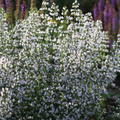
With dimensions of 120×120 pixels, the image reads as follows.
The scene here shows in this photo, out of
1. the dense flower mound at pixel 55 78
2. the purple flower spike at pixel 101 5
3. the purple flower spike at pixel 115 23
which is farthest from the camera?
the purple flower spike at pixel 101 5

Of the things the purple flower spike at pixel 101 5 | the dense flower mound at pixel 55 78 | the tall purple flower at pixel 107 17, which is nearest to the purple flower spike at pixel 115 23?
the tall purple flower at pixel 107 17

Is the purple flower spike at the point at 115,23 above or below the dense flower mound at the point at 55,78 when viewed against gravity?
above

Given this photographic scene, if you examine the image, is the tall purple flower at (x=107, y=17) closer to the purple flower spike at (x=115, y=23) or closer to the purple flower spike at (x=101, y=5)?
the purple flower spike at (x=115, y=23)

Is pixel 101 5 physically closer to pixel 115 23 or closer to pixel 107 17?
pixel 107 17

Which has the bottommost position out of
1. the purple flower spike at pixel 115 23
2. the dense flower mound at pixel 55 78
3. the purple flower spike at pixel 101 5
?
the dense flower mound at pixel 55 78

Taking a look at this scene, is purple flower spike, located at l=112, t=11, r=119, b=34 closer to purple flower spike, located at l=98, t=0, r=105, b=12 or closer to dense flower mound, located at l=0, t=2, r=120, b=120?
purple flower spike, located at l=98, t=0, r=105, b=12

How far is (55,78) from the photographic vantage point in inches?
182

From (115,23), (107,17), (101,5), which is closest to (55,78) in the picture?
(115,23)

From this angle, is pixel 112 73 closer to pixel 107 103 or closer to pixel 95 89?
pixel 95 89

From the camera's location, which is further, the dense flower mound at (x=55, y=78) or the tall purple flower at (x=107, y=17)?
the tall purple flower at (x=107, y=17)

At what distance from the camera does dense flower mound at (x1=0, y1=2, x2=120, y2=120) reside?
4.46 metres

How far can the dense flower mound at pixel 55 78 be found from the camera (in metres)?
4.46

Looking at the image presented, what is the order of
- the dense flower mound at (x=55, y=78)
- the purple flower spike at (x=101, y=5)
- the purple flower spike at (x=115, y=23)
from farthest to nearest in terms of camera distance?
the purple flower spike at (x=101, y=5)
the purple flower spike at (x=115, y=23)
the dense flower mound at (x=55, y=78)

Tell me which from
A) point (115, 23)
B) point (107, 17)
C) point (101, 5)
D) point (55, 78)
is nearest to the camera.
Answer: point (55, 78)
